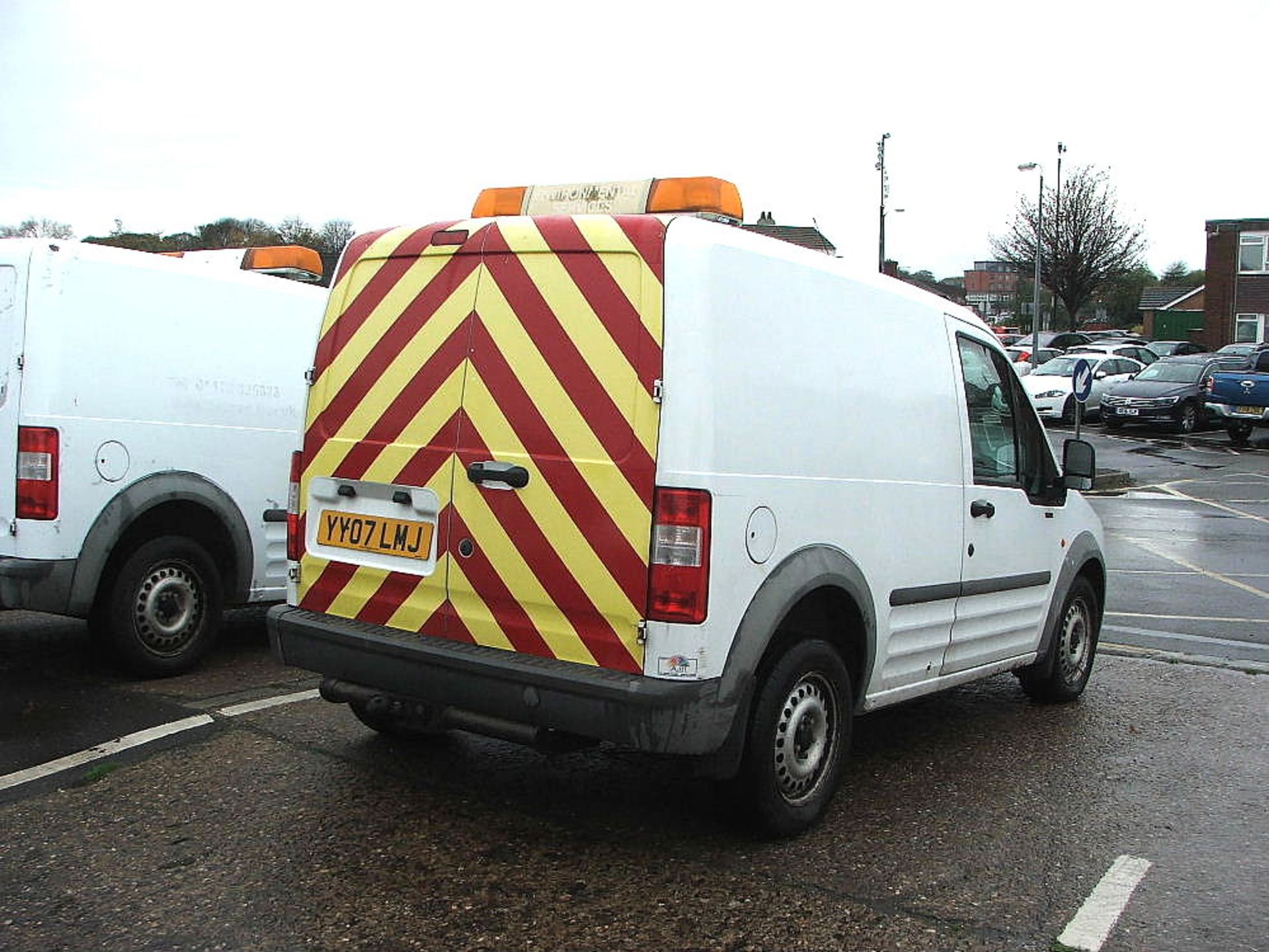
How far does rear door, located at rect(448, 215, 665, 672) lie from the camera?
159 inches

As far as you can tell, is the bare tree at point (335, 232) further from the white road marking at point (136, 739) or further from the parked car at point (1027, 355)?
the white road marking at point (136, 739)

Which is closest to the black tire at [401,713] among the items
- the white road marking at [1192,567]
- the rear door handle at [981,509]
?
the rear door handle at [981,509]

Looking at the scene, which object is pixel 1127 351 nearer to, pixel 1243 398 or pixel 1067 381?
pixel 1067 381

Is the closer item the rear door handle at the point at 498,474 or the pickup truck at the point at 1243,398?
the rear door handle at the point at 498,474

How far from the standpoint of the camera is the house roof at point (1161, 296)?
75375 millimetres

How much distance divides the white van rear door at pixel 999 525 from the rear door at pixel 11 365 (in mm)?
4436

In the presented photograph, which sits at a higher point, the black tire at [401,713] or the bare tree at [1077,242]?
the bare tree at [1077,242]

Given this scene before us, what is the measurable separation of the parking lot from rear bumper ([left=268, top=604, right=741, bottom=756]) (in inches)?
20.3

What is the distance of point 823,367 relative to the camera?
4.54 m

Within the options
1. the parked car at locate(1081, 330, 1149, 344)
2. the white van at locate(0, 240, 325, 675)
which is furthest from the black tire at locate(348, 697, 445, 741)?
the parked car at locate(1081, 330, 1149, 344)

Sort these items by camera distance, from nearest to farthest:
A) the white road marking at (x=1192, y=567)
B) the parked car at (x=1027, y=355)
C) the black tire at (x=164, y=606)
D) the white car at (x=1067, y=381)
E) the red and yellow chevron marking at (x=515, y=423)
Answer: the red and yellow chevron marking at (x=515, y=423)
the black tire at (x=164, y=606)
the white road marking at (x=1192, y=567)
the white car at (x=1067, y=381)
the parked car at (x=1027, y=355)

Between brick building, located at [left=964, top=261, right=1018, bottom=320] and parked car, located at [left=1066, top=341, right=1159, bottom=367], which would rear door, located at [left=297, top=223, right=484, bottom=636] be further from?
brick building, located at [left=964, top=261, right=1018, bottom=320]

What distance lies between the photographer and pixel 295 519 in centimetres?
489

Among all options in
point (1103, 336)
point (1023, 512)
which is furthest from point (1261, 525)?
point (1103, 336)
